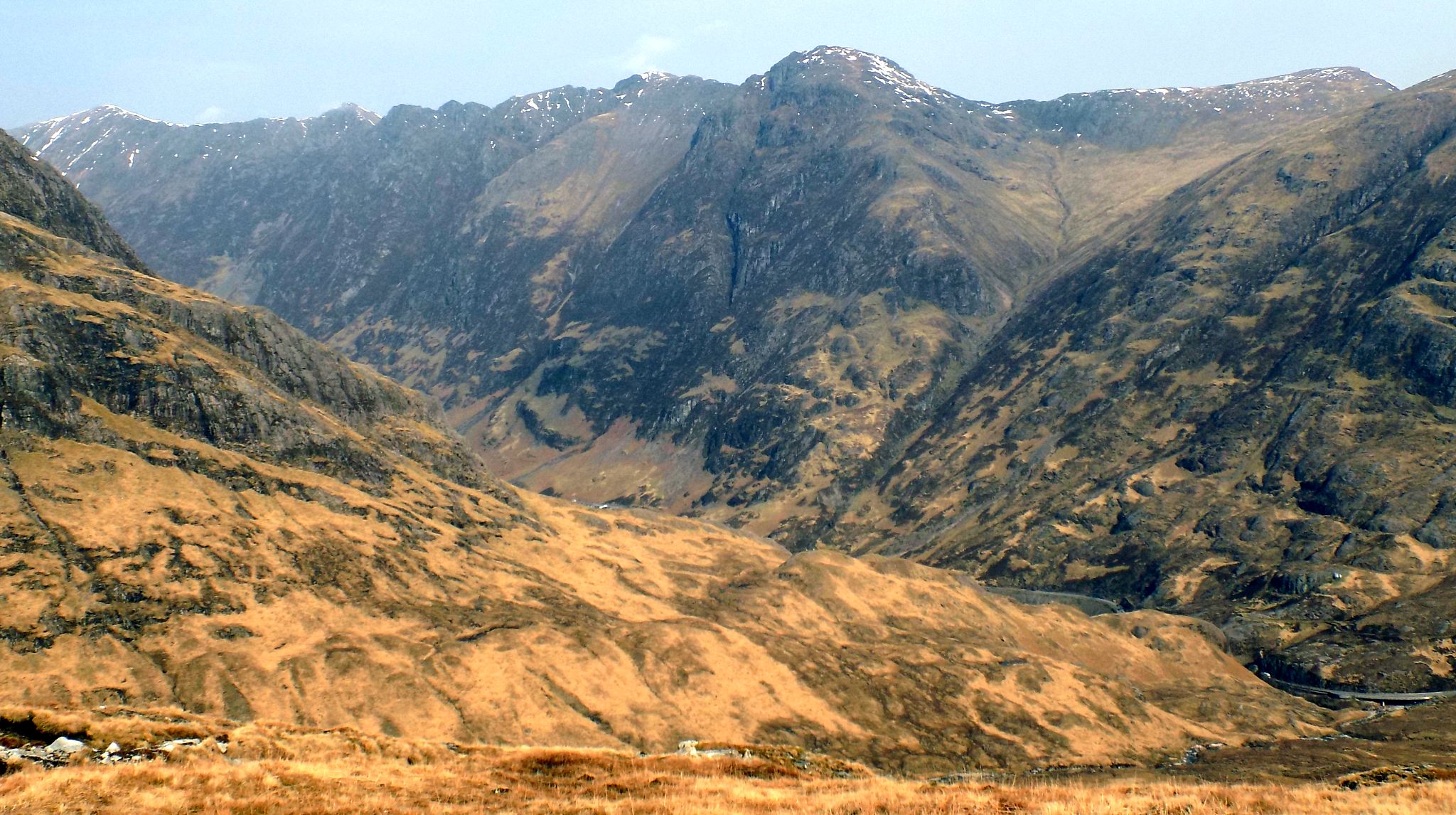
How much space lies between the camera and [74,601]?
102 m

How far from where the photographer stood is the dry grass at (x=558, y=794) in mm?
30578

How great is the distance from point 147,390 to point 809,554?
128430mm

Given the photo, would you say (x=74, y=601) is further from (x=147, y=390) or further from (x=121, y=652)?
(x=147, y=390)

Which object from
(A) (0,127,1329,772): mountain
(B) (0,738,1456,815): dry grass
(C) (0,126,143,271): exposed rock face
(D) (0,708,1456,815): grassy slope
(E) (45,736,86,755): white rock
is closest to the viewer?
(B) (0,738,1456,815): dry grass

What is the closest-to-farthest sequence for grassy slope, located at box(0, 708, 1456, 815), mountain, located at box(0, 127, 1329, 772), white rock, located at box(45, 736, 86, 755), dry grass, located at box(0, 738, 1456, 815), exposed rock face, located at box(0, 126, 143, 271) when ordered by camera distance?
1. dry grass, located at box(0, 738, 1456, 815)
2. grassy slope, located at box(0, 708, 1456, 815)
3. white rock, located at box(45, 736, 86, 755)
4. mountain, located at box(0, 127, 1329, 772)
5. exposed rock face, located at box(0, 126, 143, 271)

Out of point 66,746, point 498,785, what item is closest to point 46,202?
point 66,746

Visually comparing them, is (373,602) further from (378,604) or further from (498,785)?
(498,785)

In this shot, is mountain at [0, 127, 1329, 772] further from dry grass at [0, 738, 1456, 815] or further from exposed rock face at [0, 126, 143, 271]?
dry grass at [0, 738, 1456, 815]

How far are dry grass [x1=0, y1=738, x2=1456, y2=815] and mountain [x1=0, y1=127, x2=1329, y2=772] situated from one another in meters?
62.2

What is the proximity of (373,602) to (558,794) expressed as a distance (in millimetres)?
98376

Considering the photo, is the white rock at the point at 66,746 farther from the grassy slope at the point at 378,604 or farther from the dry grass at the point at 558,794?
the grassy slope at the point at 378,604

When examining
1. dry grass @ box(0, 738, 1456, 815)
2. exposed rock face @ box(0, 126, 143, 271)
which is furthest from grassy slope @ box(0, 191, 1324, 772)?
dry grass @ box(0, 738, 1456, 815)

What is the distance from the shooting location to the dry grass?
100 feet

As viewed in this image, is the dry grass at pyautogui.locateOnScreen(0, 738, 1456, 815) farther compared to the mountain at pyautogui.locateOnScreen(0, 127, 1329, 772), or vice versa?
the mountain at pyautogui.locateOnScreen(0, 127, 1329, 772)
